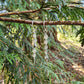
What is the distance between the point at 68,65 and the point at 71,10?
4549 millimetres

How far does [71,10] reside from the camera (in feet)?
4.85

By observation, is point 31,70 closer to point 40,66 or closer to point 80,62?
point 40,66

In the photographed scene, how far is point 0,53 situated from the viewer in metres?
1.23

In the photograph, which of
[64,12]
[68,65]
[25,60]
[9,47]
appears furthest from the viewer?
[68,65]

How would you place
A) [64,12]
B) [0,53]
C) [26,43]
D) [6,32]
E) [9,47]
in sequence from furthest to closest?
[26,43]
[6,32]
[9,47]
[64,12]
[0,53]

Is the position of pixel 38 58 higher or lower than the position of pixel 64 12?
lower

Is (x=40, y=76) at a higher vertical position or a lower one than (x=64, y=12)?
lower

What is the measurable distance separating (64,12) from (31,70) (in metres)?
0.92

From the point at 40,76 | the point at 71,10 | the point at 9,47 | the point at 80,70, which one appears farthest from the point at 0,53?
the point at 80,70

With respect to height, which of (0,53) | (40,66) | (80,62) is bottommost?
(80,62)

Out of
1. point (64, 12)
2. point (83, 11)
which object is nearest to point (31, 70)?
point (64, 12)

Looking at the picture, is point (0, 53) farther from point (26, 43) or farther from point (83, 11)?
point (83, 11)

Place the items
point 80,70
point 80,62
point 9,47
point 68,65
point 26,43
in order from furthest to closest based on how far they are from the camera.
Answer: point 80,62, point 68,65, point 80,70, point 26,43, point 9,47

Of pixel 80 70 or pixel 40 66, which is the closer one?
pixel 40 66
